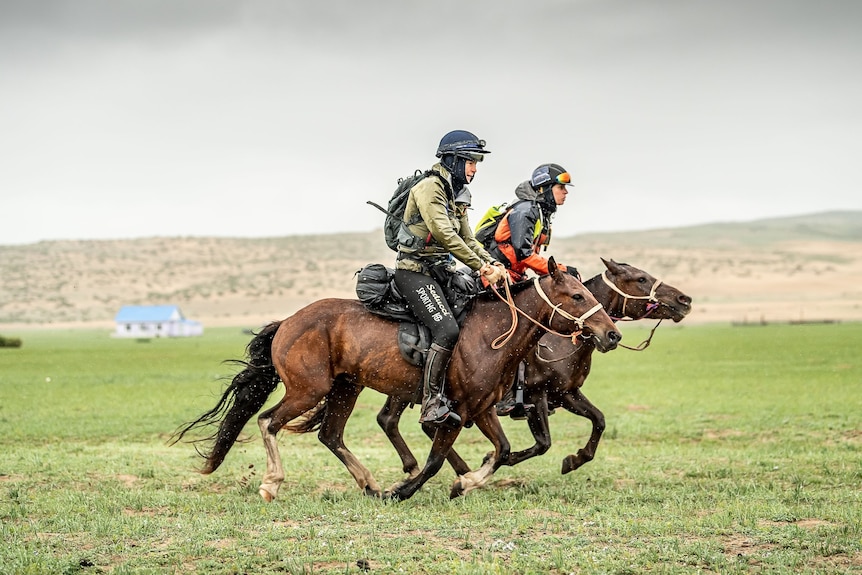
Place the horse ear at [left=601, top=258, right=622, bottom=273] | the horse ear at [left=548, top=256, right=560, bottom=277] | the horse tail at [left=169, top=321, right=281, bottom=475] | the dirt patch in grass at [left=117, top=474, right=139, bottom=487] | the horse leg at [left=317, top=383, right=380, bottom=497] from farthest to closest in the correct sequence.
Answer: the horse ear at [left=601, top=258, right=622, bottom=273] < the dirt patch in grass at [left=117, top=474, right=139, bottom=487] < the horse tail at [left=169, top=321, right=281, bottom=475] < the horse leg at [left=317, top=383, right=380, bottom=497] < the horse ear at [left=548, top=256, right=560, bottom=277]

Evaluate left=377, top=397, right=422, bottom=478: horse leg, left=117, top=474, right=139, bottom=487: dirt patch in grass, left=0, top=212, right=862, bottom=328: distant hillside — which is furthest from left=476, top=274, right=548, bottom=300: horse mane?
left=0, top=212, right=862, bottom=328: distant hillside

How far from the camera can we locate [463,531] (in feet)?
26.9

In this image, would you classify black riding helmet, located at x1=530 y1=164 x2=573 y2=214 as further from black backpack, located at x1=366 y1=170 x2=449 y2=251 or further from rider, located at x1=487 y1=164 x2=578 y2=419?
black backpack, located at x1=366 y1=170 x2=449 y2=251

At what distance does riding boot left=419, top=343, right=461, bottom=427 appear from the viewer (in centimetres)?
973

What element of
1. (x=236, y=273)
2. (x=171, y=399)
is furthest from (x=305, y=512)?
(x=236, y=273)

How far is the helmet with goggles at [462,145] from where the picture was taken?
32.3 ft

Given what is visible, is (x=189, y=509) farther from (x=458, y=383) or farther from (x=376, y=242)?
(x=376, y=242)

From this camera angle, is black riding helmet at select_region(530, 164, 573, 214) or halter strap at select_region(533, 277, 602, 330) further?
black riding helmet at select_region(530, 164, 573, 214)

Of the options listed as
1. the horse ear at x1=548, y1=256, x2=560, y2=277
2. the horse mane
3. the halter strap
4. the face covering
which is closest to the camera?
the halter strap

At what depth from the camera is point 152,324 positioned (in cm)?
7906

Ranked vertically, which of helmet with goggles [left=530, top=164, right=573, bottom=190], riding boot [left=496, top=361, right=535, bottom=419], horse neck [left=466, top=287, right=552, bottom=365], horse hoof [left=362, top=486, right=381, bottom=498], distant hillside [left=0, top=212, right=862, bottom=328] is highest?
helmet with goggles [left=530, top=164, right=573, bottom=190]

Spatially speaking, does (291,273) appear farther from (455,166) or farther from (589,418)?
(455,166)

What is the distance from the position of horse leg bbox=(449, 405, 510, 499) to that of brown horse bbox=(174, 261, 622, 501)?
0.01m

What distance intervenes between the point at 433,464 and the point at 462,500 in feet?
1.42
